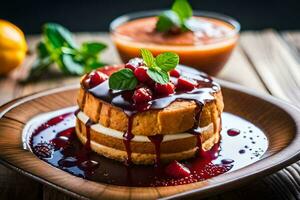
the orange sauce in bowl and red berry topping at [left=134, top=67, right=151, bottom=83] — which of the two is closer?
red berry topping at [left=134, top=67, right=151, bottom=83]

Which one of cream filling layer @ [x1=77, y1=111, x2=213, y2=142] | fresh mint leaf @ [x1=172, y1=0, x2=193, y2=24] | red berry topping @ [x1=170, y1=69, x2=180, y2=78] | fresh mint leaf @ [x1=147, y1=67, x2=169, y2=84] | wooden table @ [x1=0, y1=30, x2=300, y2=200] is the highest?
fresh mint leaf @ [x1=147, y1=67, x2=169, y2=84]

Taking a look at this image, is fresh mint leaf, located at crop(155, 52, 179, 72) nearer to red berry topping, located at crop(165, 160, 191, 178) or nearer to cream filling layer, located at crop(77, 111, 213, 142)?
cream filling layer, located at crop(77, 111, 213, 142)

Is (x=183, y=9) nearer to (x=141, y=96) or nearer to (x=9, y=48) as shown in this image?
(x=9, y=48)

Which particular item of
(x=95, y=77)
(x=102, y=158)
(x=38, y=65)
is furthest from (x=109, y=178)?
(x=38, y=65)

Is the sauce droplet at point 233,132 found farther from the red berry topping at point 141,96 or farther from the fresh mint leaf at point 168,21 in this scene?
the fresh mint leaf at point 168,21

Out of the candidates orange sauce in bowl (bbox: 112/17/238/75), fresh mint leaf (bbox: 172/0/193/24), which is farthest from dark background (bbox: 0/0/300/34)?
fresh mint leaf (bbox: 172/0/193/24)

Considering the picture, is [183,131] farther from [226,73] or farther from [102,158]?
[226,73]

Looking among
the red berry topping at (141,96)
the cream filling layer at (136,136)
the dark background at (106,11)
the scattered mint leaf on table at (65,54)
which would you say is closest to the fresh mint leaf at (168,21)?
the scattered mint leaf on table at (65,54)
